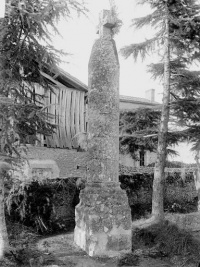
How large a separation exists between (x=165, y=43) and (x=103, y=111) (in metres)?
4.25

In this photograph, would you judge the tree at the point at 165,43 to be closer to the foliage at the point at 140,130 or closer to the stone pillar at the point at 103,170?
the foliage at the point at 140,130

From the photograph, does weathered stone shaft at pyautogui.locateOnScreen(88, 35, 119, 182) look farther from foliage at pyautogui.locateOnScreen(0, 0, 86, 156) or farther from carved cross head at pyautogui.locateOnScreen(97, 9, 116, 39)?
foliage at pyautogui.locateOnScreen(0, 0, 86, 156)

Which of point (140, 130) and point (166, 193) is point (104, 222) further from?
point (166, 193)

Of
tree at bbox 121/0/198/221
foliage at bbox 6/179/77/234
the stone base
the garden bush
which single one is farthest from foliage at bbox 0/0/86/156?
the garden bush

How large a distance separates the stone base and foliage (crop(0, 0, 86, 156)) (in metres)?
1.89

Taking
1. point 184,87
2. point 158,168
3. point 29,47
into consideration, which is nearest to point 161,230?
point 158,168

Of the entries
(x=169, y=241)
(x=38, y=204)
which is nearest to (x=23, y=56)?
(x=38, y=204)

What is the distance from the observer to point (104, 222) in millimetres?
6758

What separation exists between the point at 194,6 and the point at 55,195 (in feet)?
23.7

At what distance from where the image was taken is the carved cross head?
747 cm

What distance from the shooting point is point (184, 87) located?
1033 centimetres

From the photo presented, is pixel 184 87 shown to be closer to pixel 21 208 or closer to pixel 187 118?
pixel 187 118

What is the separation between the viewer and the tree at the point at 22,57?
6.77 meters

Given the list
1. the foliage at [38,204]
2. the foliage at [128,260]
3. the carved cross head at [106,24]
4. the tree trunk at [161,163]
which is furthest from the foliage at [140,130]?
the foliage at [128,260]
